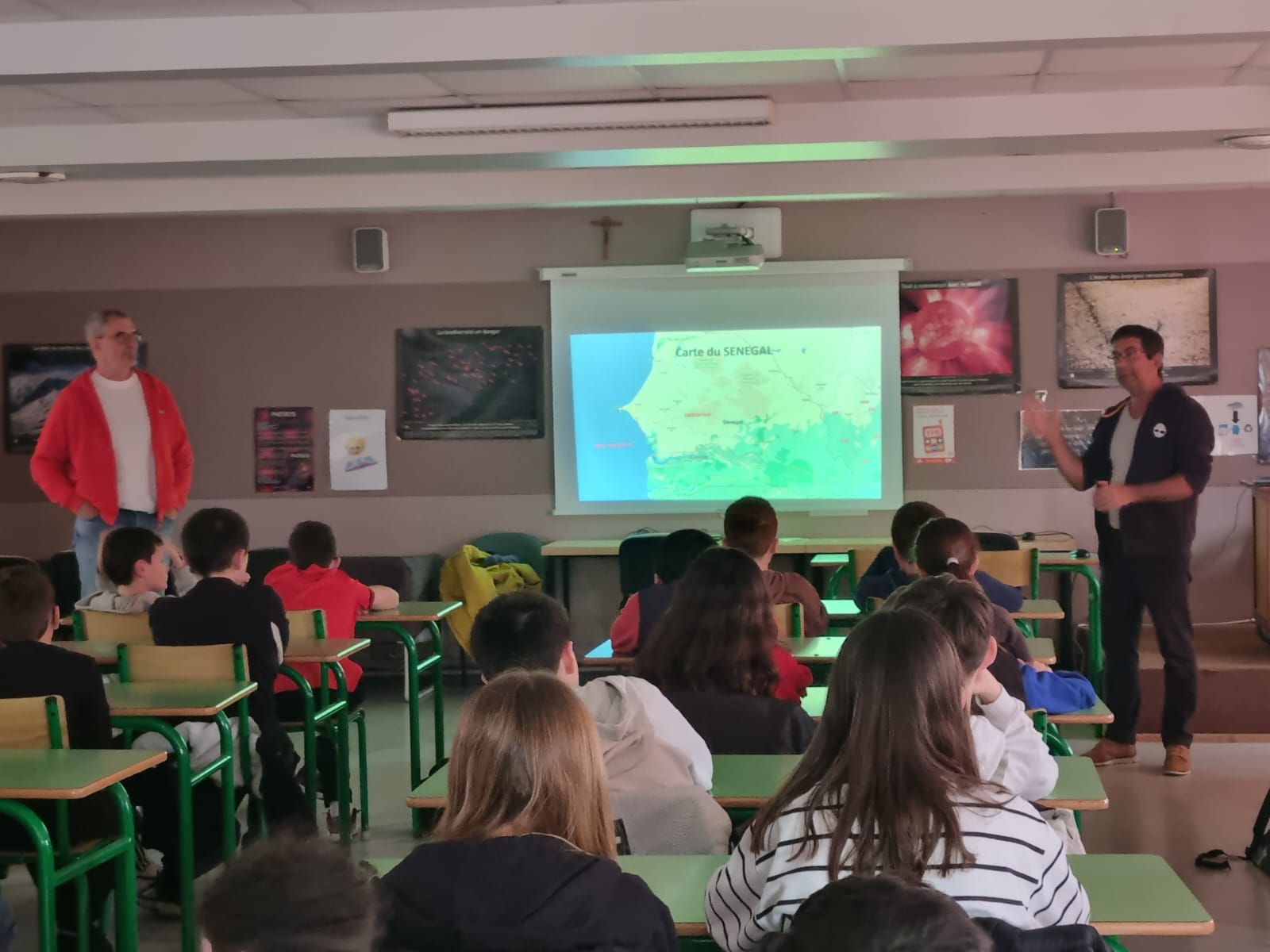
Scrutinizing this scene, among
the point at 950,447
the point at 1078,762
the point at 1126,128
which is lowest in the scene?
the point at 1078,762

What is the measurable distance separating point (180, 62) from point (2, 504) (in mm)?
4691

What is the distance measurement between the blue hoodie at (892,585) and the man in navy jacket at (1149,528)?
0.83m

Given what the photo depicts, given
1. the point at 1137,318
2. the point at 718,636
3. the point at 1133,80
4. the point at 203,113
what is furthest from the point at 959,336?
the point at 718,636

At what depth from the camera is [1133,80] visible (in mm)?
5832

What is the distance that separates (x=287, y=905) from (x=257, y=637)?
9.63 feet

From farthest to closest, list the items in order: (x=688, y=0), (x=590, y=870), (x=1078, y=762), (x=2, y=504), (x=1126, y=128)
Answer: (x=2, y=504) → (x=1126, y=128) → (x=688, y=0) → (x=1078, y=762) → (x=590, y=870)

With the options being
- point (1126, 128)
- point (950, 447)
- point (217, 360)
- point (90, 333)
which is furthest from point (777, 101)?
point (217, 360)

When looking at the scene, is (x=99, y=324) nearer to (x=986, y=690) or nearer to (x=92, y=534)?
(x=92, y=534)

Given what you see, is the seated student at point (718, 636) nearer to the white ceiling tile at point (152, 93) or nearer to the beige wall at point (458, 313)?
the white ceiling tile at point (152, 93)

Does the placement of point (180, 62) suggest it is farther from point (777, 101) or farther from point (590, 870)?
point (590, 870)

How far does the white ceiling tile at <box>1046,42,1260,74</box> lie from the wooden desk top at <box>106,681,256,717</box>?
3.74 metres

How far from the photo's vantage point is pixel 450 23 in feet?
15.2

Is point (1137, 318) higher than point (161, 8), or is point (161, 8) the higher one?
point (161, 8)

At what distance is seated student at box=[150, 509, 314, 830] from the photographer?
4090 millimetres
